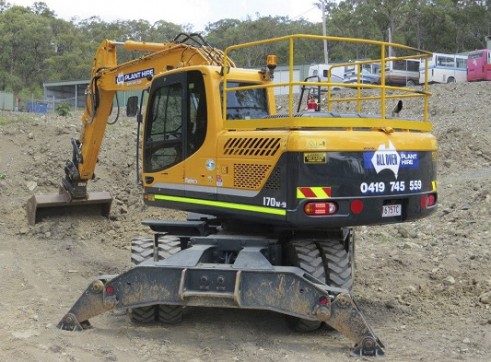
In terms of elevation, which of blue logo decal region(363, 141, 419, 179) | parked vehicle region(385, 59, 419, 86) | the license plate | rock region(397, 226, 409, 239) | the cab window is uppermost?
parked vehicle region(385, 59, 419, 86)

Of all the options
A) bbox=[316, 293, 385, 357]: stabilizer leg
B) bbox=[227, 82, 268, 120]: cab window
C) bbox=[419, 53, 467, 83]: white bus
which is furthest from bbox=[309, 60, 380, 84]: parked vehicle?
bbox=[419, 53, 467, 83]: white bus

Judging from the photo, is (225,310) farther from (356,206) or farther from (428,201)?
(428,201)

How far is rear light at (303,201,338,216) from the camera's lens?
543cm

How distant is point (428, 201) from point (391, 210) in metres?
0.61

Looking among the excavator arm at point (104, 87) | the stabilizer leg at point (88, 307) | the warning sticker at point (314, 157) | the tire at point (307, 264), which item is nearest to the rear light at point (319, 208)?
the warning sticker at point (314, 157)

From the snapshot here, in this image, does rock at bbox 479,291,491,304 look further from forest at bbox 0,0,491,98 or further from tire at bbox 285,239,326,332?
forest at bbox 0,0,491,98

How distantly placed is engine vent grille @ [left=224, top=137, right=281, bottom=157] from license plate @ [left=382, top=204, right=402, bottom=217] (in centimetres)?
119

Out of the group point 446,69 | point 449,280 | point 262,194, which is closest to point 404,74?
point 446,69

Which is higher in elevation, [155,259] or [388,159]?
[388,159]

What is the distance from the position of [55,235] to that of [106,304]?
5204 millimetres

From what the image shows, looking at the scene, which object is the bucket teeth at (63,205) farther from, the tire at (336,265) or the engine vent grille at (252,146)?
the tire at (336,265)

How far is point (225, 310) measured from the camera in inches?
268

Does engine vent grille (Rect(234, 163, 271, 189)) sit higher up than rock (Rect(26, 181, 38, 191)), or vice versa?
engine vent grille (Rect(234, 163, 271, 189))

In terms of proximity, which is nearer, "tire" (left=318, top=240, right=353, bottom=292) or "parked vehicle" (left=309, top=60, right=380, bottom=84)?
"tire" (left=318, top=240, right=353, bottom=292)
